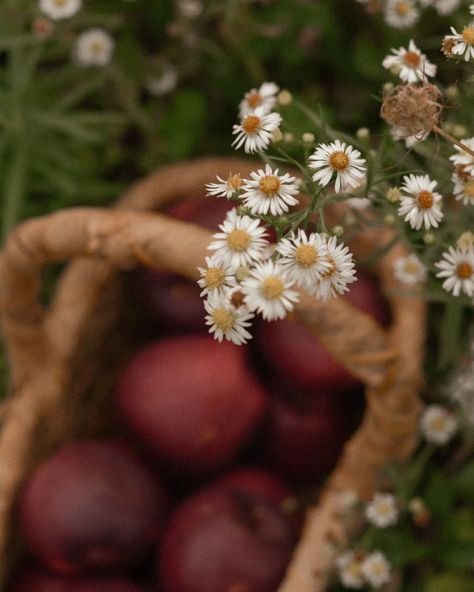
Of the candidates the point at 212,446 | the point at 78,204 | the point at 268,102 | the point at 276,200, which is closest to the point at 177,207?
the point at 78,204

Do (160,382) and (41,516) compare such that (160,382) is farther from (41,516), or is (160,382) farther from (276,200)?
(276,200)

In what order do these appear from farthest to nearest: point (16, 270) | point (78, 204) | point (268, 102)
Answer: point (78, 204) → point (16, 270) → point (268, 102)

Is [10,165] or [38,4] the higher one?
[38,4]

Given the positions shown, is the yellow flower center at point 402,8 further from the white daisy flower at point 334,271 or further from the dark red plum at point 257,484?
the dark red plum at point 257,484

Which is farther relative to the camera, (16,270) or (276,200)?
(16,270)

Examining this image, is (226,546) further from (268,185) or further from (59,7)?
(59,7)

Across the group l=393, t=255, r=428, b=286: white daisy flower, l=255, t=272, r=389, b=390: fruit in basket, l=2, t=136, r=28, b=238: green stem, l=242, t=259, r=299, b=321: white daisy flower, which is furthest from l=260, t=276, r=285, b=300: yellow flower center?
l=2, t=136, r=28, b=238: green stem
